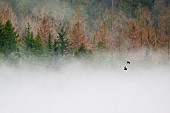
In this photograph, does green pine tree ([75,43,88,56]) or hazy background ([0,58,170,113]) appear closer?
hazy background ([0,58,170,113])

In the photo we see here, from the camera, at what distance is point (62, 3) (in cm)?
2658

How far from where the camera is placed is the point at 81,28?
24328mm

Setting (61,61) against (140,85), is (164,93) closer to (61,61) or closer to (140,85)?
(140,85)

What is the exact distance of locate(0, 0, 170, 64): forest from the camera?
2025 centimetres

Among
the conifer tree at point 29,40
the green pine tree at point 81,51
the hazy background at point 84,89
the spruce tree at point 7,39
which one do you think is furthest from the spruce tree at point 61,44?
the spruce tree at point 7,39

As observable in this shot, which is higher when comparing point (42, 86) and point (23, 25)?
point (23, 25)

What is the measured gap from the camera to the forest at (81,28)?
2025cm

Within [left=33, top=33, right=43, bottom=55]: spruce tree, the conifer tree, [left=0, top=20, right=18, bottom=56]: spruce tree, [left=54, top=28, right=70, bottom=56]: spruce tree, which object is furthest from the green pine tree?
[left=0, top=20, right=18, bottom=56]: spruce tree

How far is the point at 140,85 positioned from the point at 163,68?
310cm

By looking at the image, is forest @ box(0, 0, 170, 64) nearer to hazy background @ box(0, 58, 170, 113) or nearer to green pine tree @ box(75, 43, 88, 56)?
green pine tree @ box(75, 43, 88, 56)

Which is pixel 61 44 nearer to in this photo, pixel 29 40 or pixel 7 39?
pixel 29 40

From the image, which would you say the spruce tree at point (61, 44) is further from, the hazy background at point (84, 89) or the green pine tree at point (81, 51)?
the hazy background at point (84, 89)

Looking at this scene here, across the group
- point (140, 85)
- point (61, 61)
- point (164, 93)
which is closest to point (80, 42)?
point (61, 61)

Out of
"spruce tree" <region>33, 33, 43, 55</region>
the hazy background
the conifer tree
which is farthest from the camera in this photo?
"spruce tree" <region>33, 33, 43, 55</region>
